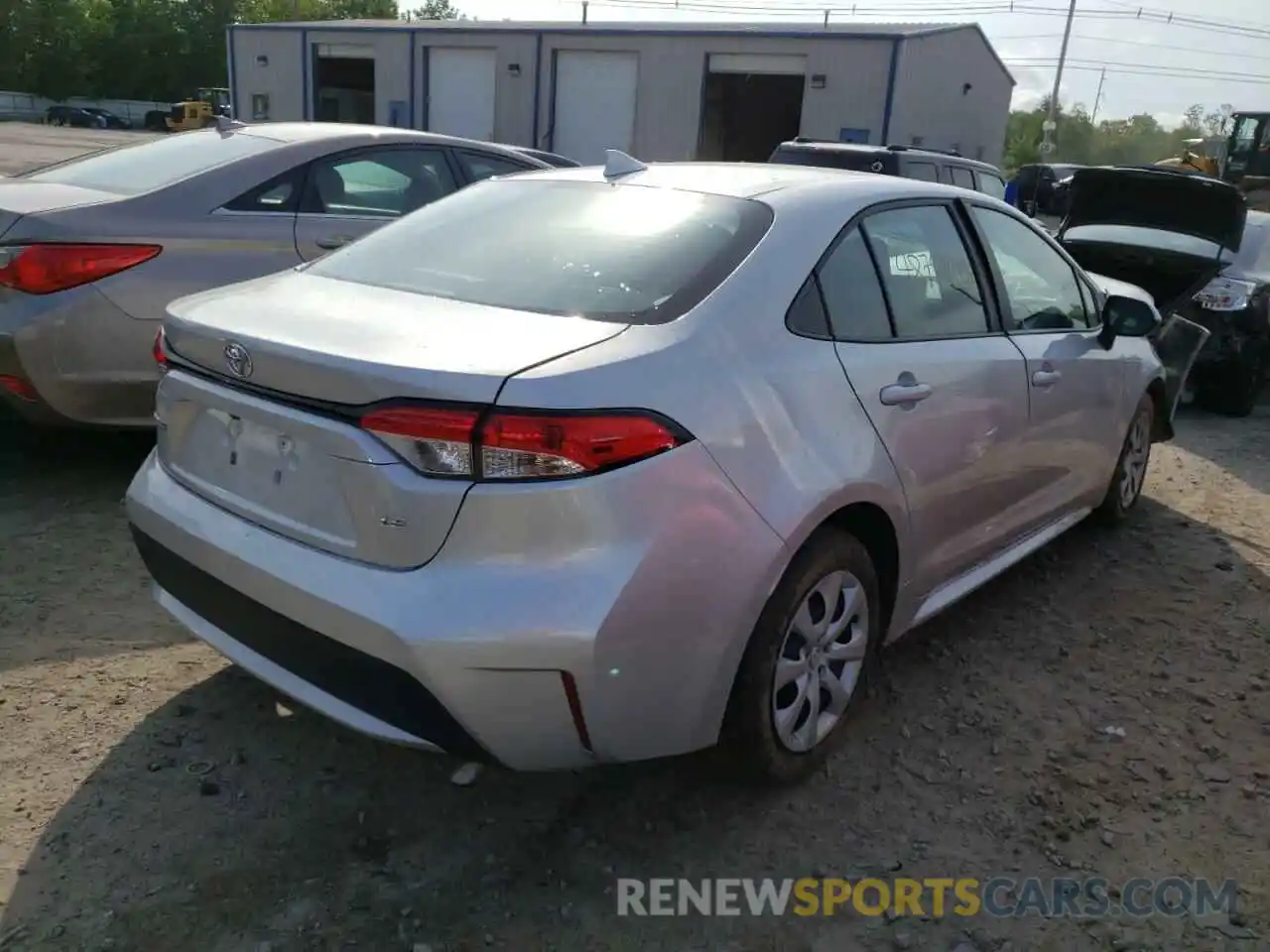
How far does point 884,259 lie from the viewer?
309 cm

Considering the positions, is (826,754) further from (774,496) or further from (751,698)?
(774,496)

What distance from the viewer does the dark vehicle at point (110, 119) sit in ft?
171

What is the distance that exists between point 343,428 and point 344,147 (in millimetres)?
3298

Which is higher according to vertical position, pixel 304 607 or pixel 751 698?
pixel 304 607

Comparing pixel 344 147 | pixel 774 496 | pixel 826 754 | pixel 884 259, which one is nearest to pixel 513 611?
pixel 774 496

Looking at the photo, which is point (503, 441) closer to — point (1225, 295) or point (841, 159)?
point (1225, 295)

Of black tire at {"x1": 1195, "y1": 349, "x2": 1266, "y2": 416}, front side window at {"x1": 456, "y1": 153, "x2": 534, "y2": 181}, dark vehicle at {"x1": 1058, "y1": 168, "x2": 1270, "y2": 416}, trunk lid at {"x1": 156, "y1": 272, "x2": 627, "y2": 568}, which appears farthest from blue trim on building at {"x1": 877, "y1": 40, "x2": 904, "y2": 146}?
trunk lid at {"x1": 156, "y1": 272, "x2": 627, "y2": 568}

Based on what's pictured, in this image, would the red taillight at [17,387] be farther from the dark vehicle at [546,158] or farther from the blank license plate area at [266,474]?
the dark vehicle at [546,158]

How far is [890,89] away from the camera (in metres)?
23.3

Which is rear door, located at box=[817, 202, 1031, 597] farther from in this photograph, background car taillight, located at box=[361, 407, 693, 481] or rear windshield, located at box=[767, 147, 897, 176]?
rear windshield, located at box=[767, 147, 897, 176]

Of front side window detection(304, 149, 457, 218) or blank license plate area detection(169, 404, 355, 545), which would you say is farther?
front side window detection(304, 149, 457, 218)

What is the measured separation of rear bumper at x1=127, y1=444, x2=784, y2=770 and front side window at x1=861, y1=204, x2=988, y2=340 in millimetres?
1055

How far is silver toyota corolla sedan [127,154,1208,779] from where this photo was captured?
2121 mm

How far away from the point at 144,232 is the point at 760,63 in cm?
2284
